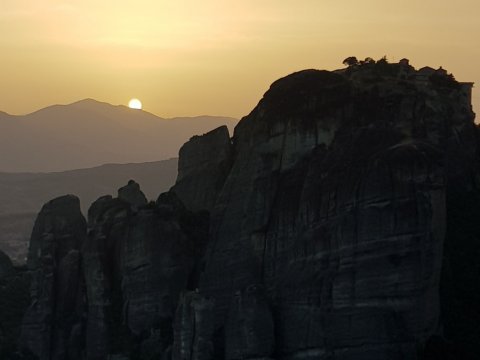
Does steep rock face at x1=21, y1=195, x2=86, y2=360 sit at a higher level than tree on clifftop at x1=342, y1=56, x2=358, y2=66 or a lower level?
lower

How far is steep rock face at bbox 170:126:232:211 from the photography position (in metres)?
98.1

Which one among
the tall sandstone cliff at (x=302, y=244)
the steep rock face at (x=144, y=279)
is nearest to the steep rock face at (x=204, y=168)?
the tall sandstone cliff at (x=302, y=244)

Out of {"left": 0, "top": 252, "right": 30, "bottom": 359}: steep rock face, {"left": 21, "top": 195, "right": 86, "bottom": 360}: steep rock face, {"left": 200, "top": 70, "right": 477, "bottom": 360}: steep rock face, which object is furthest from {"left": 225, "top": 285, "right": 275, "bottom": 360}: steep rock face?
{"left": 0, "top": 252, "right": 30, "bottom": 359}: steep rock face

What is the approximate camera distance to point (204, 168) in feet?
332

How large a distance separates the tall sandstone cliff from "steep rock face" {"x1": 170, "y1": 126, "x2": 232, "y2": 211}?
7.1 inches

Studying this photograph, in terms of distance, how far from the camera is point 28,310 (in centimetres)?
10588

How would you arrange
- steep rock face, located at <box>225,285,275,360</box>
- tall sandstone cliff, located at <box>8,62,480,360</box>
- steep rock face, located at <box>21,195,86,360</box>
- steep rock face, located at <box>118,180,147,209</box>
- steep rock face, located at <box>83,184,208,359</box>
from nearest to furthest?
tall sandstone cliff, located at <box>8,62,480,360</box> < steep rock face, located at <box>225,285,275,360</box> < steep rock face, located at <box>83,184,208,359</box> < steep rock face, located at <box>21,195,86,360</box> < steep rock face, located at <box>118,180,147,209</box>

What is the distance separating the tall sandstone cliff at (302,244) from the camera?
72375mm

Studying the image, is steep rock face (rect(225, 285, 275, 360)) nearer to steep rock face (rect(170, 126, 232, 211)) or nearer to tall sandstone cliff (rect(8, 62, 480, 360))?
tall sandstone cliff (rect(8, 62, 480, 360))

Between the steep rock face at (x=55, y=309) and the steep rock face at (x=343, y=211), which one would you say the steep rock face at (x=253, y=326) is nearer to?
the steep rock face at (x=343, y=211)

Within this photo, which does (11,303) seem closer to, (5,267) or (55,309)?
(5,267)

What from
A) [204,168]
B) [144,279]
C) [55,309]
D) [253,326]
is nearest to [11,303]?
[55,309]

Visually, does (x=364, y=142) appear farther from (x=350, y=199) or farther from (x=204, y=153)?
(x=204, y=153)

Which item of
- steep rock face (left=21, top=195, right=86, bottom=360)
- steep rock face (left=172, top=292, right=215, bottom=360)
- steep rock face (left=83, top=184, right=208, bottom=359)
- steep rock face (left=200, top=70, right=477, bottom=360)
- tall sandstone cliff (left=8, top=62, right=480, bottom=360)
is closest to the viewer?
steep rock face (left=200, top=70, right=477, bottom=360)
